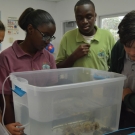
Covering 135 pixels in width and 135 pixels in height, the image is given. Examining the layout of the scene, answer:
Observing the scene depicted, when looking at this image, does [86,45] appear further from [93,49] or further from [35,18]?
[35,18]

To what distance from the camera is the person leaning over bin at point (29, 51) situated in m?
0.79

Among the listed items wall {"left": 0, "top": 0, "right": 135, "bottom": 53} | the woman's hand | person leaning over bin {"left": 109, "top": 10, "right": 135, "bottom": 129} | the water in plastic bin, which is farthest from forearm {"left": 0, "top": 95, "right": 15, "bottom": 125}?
wall {"left": 0, "top": 0, "right": 135, "bottom": 53}

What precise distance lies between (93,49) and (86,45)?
8 centimetres

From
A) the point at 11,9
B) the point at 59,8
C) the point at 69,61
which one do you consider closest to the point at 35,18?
the point at 69,61

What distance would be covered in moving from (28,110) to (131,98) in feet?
1.25

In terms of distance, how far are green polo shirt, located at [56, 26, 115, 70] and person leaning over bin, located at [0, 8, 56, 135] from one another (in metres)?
0.25

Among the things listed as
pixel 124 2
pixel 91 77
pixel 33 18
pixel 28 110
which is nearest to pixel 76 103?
pixel 28 110

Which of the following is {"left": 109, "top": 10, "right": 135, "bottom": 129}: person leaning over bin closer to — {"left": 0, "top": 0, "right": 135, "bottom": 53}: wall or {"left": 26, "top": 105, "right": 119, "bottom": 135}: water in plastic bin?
{"left": 26, "top": 105, "right": 119, "bottom": 135}: water in plastic bin

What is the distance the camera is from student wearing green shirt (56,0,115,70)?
1117 mm

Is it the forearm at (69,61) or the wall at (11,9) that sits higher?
the wall at (11,9)

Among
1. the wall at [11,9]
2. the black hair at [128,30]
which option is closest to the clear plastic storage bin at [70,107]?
the black hair at [128,30]

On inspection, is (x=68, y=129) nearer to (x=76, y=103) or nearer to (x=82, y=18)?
(x=76, y=103)

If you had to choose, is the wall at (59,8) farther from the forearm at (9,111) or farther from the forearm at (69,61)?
the forearm at (9,111)

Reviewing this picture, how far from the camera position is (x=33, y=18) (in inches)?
35.6
